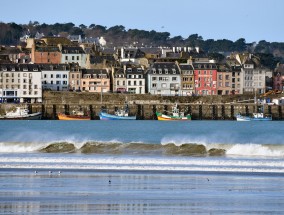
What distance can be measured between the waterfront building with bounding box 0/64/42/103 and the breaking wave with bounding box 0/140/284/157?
69.0 meters

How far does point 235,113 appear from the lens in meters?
110

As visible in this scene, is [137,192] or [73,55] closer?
[137,192]


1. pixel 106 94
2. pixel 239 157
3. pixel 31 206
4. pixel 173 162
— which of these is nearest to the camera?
pixel 31 206

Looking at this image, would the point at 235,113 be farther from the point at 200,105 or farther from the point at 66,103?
the point at 66,103

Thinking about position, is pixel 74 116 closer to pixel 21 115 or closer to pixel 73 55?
pixel 21 115

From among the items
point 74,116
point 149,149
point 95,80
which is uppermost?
point 95,80

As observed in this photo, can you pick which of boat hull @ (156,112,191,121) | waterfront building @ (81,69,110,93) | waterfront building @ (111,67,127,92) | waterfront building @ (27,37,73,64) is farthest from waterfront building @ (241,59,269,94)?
waterfront building @ (27,37,73,64)

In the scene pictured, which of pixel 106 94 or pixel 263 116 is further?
pixel 106 94

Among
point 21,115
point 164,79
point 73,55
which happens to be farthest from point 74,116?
point 73,55

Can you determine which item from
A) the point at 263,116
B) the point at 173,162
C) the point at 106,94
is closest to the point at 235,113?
the point at 263,116

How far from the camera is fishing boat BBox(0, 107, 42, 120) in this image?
105 metres

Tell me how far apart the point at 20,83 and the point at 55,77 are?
4605 mm

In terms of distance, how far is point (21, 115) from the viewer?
4146 inches

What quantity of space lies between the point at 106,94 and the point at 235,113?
15.6 meters
